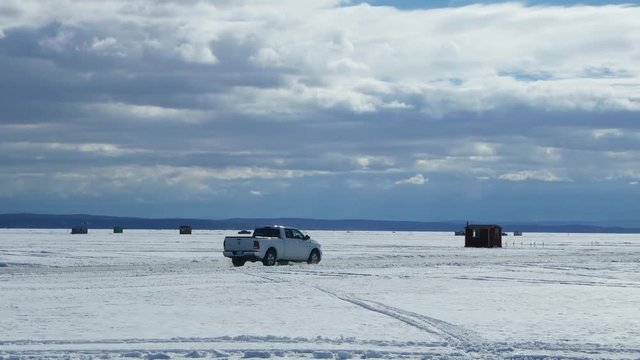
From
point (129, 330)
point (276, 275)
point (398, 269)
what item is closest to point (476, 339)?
point (129, 330)

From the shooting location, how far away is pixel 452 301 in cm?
2370

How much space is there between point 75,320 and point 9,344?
11.8 ft

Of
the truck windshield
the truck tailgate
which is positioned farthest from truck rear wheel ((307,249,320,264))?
the truck tailgate

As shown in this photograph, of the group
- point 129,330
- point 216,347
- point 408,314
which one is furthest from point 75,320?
point 408,314

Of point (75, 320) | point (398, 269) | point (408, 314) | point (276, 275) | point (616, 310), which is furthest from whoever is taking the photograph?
point (398, 269)

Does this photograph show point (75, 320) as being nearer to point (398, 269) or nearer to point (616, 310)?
point (616, 310)

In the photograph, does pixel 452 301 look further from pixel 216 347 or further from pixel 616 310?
pixel 216 347

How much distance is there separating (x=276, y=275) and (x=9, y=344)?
758 inches

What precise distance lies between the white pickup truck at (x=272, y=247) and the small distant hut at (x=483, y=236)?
3859 cm

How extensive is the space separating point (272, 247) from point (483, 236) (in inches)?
1663

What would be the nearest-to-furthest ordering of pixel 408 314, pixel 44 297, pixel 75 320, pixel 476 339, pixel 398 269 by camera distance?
1. pixel 476 339
2. pixel 75 320
3. pixel 408 314
4. pixel 44 297
5. pixel 398 269

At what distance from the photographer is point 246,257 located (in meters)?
40.7

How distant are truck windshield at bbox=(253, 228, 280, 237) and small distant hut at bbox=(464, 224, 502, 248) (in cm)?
4067

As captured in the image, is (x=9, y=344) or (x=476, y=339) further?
(x=476, y=339)
